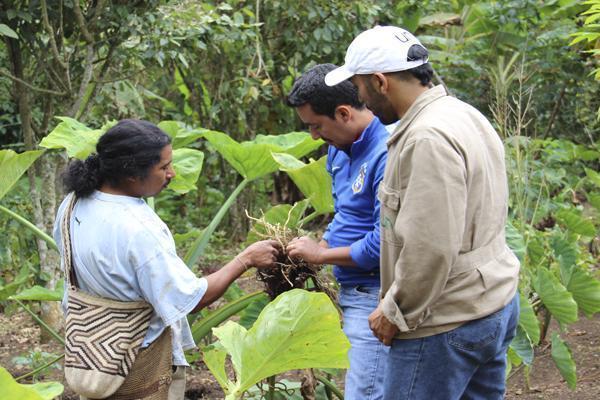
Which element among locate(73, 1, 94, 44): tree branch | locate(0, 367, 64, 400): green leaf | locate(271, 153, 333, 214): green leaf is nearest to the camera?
locate(0, 367, 64, 400): green leaf

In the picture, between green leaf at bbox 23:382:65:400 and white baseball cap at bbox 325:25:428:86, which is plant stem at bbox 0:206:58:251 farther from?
white baseball cap at bbox 325:25:428:86

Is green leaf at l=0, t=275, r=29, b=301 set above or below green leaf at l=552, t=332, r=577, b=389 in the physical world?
above

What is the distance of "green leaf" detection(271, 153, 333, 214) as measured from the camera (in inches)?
149

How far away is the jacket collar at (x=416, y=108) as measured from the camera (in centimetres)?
261

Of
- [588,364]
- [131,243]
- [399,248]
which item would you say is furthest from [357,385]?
[588,364]

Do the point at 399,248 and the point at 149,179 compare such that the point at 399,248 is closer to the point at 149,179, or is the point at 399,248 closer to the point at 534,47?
the point at 149,179

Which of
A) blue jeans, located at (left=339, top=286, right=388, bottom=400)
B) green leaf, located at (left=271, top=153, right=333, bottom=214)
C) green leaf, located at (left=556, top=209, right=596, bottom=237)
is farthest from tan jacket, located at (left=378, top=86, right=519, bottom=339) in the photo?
green leaf, located at (left=556, top=209, right=596, bottom=237)

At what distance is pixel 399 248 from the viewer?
2592 mm

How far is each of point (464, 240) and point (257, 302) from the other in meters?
1.66

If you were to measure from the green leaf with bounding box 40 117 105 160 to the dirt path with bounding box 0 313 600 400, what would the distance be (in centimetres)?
137

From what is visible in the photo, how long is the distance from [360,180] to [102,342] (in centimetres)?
100

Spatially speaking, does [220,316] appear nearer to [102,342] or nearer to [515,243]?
[102,342]

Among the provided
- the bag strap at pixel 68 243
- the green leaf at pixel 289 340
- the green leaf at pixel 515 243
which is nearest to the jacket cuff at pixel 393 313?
the green leaf at pixel 289 340

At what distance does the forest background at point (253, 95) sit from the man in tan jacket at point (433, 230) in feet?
4.83
